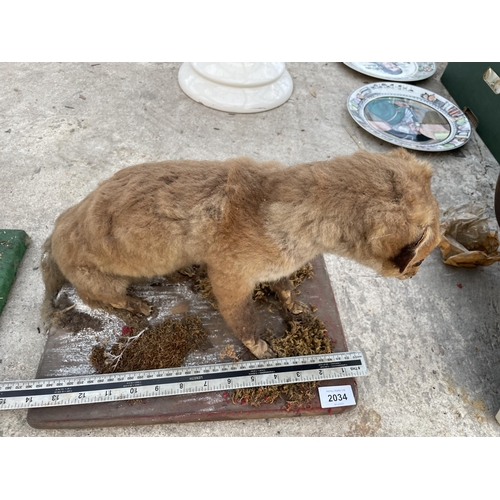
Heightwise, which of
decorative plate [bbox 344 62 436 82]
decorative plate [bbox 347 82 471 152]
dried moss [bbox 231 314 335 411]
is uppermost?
decorative plate [bbox 344 62 436 82]

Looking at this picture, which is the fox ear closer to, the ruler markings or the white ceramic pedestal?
the ruler markings

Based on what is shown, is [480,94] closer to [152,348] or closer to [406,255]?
[406,255]

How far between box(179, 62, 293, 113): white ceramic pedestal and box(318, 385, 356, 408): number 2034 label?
393 cm

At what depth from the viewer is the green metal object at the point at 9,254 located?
3.23 m

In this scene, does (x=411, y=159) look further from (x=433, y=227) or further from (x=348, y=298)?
(x=348, y=298)

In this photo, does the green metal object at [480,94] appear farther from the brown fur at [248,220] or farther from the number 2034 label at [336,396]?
the number 2034 label at [336,396]

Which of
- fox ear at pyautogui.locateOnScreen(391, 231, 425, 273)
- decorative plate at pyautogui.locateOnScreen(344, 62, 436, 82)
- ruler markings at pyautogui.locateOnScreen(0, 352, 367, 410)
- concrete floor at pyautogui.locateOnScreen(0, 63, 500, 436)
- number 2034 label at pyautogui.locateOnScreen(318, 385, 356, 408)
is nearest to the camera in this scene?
fox ear at pyautogui.locateOnScreen(391, 231, 425, 273)

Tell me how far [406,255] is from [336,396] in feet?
4.18

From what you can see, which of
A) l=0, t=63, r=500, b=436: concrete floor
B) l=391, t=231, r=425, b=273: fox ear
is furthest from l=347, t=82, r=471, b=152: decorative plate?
l=391, t=231, r=425, b=273: fox ear

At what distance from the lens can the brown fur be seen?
6.43ft

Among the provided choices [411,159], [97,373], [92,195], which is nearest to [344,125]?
[411,159]

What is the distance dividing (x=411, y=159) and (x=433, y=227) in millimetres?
403

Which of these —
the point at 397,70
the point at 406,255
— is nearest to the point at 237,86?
the point at 397,70

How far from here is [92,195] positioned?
2.42m
